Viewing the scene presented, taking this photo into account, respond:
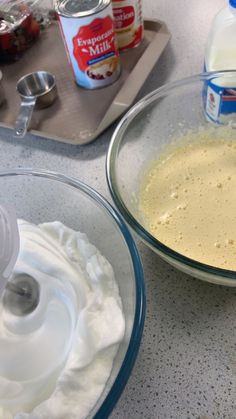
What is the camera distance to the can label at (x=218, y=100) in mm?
635

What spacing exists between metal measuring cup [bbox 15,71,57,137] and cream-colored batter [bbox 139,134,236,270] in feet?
0.95

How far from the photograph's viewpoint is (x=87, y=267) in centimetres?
54

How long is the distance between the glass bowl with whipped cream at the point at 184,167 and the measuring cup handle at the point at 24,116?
25 cm

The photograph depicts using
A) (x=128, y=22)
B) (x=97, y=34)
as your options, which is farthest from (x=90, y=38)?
(x=128, y=22)

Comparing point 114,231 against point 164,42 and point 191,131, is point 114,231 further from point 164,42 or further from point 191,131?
point 164,42

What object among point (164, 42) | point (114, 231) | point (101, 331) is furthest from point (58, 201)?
point (164, 42)

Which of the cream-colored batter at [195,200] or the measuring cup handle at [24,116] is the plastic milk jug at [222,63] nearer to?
the cream-colored batter at [195,200]

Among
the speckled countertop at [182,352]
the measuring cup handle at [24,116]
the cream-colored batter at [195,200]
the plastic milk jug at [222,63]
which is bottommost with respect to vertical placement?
the speckled countertop at [182,352]

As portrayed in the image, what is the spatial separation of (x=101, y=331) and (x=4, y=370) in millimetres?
131

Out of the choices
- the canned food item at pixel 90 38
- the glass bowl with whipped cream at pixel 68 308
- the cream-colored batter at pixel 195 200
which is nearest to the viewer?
the glass bowl with whipped cream at pixel 68 308

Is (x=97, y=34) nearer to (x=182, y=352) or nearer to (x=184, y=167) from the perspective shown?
(x=184, y=167)

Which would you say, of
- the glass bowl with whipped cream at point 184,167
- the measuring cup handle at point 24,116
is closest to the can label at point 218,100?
the glass bowl with whipped cream at point 184,167

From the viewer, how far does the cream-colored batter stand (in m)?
0.56

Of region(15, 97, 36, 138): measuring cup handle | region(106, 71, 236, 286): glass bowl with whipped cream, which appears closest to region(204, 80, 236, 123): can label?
region(106, 71, 236, 286): glass bowl with whipped cream
